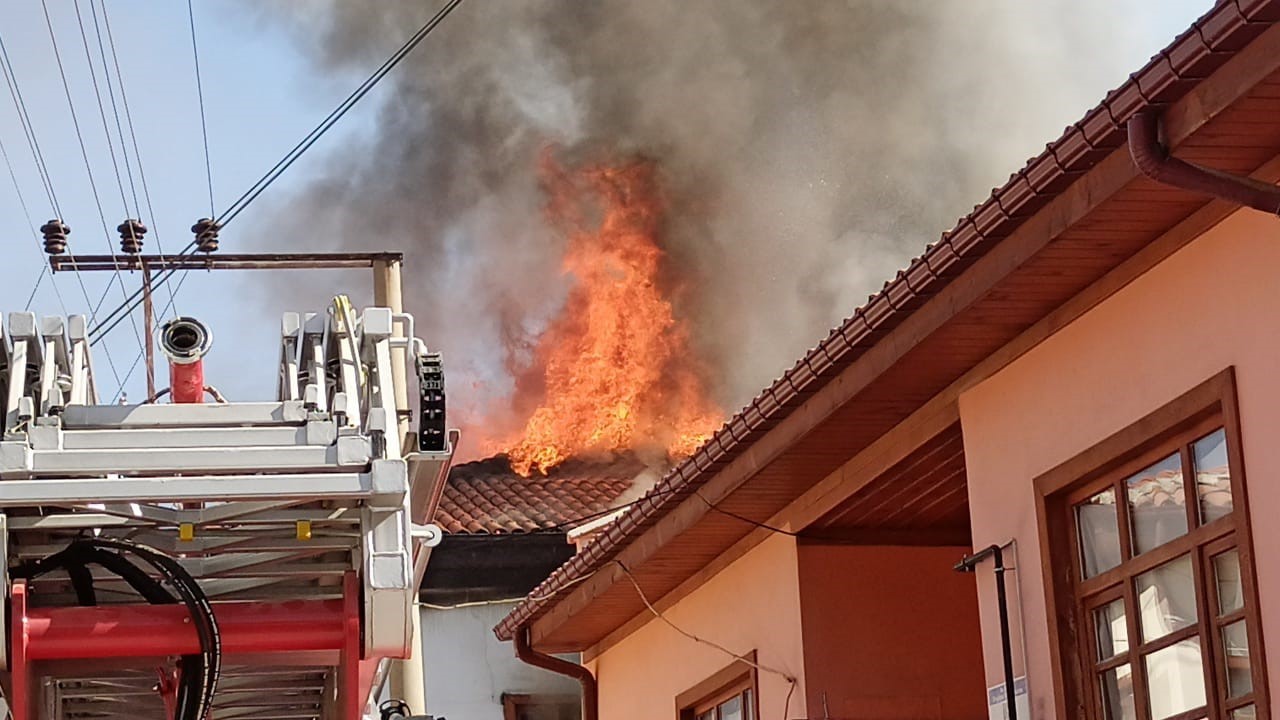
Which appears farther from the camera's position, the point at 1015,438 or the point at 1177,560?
the point at 1015,438

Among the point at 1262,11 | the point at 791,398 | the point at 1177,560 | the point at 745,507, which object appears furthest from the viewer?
the point at 745,507

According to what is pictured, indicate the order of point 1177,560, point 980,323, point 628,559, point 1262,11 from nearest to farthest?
1. point 1262,11
2. point 1177,560
3. point 980,323
4. point 628,559

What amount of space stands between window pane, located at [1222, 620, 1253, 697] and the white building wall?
1405 centimetres

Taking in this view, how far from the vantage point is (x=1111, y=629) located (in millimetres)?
8664

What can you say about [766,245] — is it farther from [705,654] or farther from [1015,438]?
[1015,438]

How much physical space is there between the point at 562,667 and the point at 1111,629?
25.7 ft

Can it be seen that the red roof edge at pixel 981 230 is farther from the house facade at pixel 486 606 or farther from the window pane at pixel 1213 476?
the house facade at pixel 486 606

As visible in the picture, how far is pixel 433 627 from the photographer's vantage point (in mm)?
21469

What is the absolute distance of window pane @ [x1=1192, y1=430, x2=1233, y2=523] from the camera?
7754 mm

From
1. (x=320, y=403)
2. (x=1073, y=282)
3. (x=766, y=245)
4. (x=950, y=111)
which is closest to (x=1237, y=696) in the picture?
(x=1073, y=282)

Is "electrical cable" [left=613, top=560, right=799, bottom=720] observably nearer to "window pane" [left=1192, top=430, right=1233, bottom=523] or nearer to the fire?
"window pane" [left=1192, top=430, right=1233, bottom=523]

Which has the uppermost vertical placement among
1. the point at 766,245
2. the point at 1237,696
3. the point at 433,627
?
the point at 766,245

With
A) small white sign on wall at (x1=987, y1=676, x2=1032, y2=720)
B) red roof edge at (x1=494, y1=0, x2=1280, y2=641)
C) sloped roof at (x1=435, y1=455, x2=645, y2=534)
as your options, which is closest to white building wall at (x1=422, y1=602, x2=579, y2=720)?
sloped roof at (x1=435, y1=455, x2=645, y2=534)

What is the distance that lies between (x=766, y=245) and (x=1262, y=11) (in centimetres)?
2619
